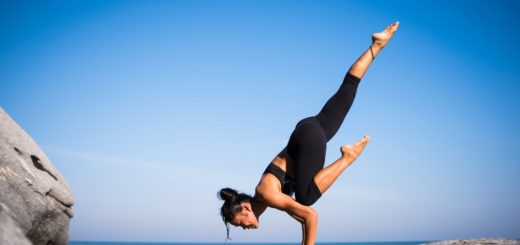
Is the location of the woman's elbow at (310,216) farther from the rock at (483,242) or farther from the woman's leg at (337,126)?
the rock at (483,242)

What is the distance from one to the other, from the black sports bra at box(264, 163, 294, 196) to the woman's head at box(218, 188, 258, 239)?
0.43 metres

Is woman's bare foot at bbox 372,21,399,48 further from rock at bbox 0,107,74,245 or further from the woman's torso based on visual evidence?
rock at bbox 0,107,74,245

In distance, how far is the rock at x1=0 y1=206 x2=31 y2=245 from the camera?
2451 millimetres

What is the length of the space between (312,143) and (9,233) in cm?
358

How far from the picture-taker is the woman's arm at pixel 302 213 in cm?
502

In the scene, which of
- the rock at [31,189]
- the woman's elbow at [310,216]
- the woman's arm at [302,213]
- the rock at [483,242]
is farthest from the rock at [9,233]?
the rock at [483,242]

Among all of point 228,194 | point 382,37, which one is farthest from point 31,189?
point 382,37

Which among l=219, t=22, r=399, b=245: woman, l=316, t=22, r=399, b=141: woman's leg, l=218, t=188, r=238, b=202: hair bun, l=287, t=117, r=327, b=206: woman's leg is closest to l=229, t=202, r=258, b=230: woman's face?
l=219, t=22, r=399, b=245: woman

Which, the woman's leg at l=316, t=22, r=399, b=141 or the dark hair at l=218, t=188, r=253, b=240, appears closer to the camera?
the dark hair at l=218, t=188, r=253, b=240

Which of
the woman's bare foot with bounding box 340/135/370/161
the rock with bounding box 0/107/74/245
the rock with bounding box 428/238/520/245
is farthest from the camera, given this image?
the rock with bounding box 0/107/74/245

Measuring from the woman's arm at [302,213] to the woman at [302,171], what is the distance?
11 mm

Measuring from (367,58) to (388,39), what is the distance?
474 mm

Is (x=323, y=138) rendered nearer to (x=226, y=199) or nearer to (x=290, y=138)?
(x=290, y=138)

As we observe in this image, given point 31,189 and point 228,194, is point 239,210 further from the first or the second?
point 31,189
